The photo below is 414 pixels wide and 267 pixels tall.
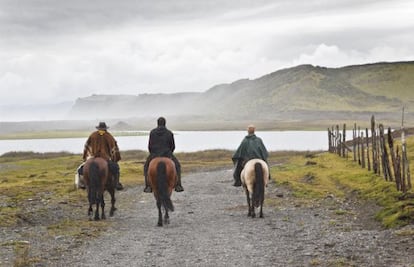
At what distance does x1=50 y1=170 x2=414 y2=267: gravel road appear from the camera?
13.2 m

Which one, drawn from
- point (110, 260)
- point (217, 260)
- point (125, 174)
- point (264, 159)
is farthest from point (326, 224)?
point (125, 174)

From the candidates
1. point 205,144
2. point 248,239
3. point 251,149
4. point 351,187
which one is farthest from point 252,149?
point 205,144

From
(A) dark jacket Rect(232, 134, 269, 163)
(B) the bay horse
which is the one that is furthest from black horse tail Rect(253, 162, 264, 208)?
(A) dark jacket Rect(232, 134, 269, 163)

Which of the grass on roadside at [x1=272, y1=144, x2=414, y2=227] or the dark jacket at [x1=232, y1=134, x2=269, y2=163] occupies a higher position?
the dark jacket at [x1=232, y1=134, x2=269, y2=163]

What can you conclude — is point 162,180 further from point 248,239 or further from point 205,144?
point 205,144

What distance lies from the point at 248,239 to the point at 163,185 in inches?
162

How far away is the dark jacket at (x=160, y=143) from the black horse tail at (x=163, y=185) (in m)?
0.75

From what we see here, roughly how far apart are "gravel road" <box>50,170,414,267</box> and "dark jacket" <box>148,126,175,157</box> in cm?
237

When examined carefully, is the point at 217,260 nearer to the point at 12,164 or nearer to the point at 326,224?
the point at 326,224

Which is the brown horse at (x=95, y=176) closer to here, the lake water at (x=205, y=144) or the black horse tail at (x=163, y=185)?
the black horse tail at (x=163, y=185)

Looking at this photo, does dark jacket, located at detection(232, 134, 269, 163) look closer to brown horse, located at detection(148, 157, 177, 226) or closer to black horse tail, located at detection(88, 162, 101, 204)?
brown horse, located at detection(148, 157, 177, 226)

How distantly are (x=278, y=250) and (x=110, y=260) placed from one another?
406cm

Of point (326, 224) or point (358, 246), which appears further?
point (326, 224)

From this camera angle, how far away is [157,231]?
57.9 ft
